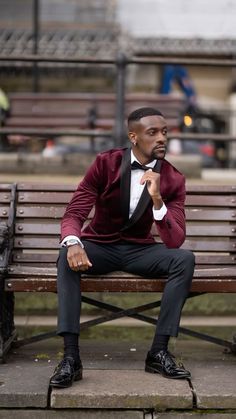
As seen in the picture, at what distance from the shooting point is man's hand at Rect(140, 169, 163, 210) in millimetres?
3977

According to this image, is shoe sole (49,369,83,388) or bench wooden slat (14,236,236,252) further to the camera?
bench wooden slat (14,236,236,252)

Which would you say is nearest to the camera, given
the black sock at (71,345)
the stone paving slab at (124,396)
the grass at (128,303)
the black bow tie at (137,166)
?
the stone paving slab at (124,396)

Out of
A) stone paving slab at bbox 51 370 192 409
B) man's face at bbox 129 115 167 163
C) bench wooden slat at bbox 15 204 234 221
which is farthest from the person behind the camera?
bench wooden slat at bbox 15 204 234 221

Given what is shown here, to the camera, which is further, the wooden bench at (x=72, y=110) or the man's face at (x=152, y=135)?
the wooden bench at (x=72, y=110)

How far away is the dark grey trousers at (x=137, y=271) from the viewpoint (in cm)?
388

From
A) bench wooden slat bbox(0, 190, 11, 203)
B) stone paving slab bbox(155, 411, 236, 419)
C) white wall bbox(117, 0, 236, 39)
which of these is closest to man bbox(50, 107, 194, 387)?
stone paving slab bbox(155, 411, 236, 419)

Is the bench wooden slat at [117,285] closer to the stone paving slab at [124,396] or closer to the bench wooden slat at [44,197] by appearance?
the stone paving slab at [124,396]

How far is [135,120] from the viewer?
13.8ft

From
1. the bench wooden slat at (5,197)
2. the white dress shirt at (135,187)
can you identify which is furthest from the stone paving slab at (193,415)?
the bench wooden slat at (5,197)

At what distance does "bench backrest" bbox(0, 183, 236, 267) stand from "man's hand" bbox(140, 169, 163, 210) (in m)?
0.73

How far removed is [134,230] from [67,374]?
3.22ft

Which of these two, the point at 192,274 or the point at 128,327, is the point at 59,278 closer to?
the point at 192,274

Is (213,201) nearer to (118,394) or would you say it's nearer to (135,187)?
(135,187)

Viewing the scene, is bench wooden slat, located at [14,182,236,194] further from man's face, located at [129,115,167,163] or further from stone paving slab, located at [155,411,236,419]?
stone paving slab, located at [155,411,236,419]
